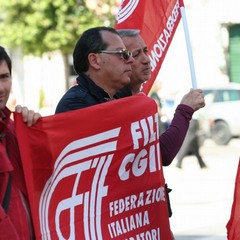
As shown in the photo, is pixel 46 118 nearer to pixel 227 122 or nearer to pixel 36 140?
pixel 36 140

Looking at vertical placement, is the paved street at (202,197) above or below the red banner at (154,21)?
below

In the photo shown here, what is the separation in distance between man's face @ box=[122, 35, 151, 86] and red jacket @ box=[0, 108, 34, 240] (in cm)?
119

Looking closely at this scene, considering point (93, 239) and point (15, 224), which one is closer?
point (15, 224)

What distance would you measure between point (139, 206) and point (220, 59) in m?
31.2

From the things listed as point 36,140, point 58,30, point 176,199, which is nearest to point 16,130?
point 36,140

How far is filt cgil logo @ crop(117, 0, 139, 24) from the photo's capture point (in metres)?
6.44

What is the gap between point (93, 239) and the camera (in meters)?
4.83

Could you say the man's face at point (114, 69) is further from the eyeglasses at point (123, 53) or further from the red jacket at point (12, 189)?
the red jacket at point (12, 189)

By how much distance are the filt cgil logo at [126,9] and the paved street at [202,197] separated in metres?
5.31

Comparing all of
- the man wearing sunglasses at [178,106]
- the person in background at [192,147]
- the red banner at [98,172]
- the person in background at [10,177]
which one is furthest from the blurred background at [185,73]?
the person in background at [10,177]

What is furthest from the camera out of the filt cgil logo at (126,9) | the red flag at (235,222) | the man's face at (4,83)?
the filt cgil logo at (126,9)

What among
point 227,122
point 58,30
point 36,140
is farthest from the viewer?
point 58,30

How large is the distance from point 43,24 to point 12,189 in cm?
2587

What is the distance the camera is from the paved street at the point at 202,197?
12133 millimetres
